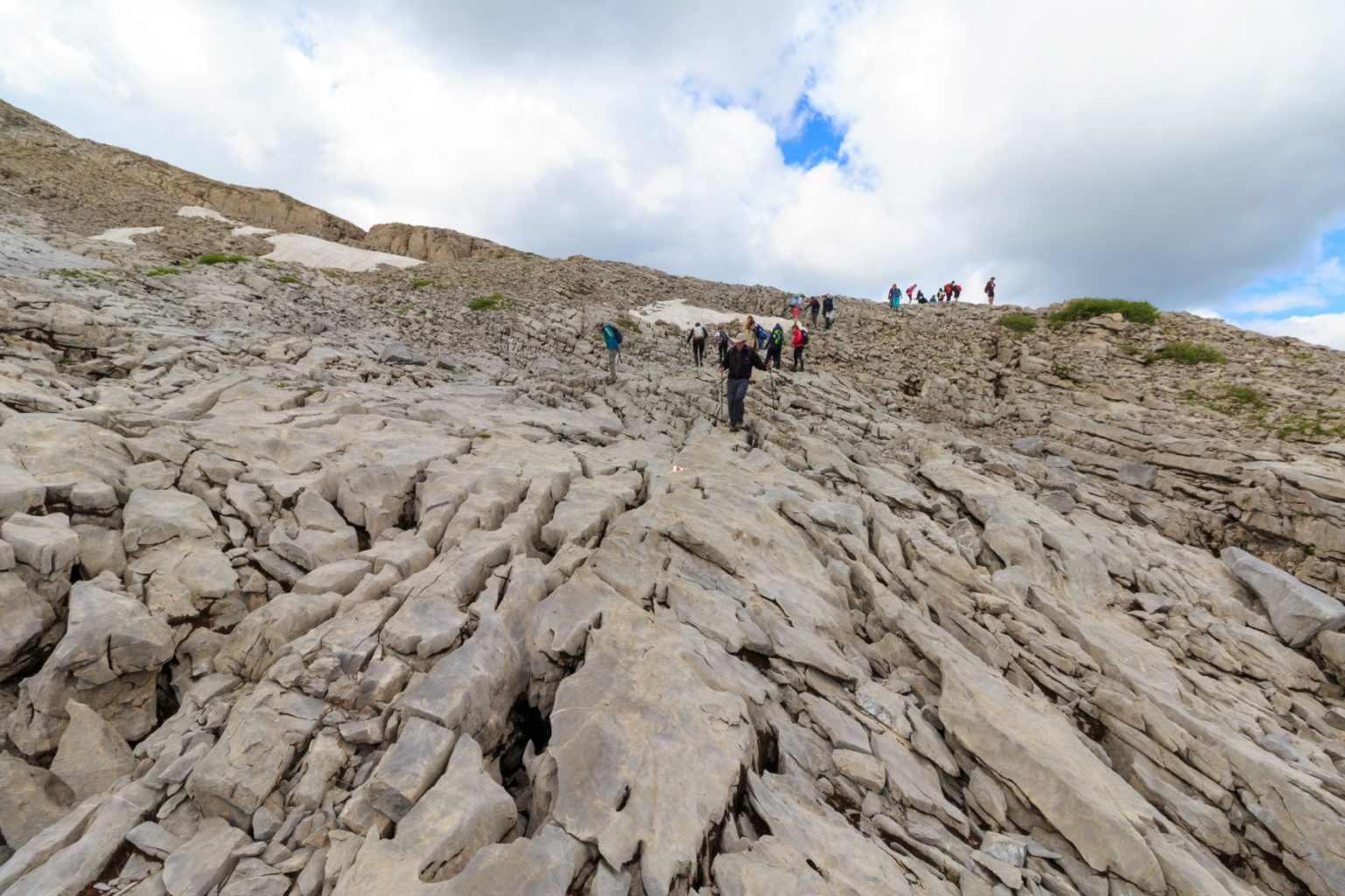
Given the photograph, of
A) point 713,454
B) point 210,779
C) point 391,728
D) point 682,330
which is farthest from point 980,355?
point 210,779

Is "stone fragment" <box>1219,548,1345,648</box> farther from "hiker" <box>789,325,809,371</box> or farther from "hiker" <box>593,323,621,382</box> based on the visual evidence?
"hiker" <box>593,323,621,382</box>

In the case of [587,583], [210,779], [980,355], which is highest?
[980,355]

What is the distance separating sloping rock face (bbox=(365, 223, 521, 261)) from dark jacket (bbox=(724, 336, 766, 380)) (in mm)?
48345

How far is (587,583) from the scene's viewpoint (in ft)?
33.0

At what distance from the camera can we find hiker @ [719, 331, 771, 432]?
61.9 feet

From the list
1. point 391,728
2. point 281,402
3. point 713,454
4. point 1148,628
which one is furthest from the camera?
point 713,454

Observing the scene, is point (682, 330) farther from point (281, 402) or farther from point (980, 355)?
point (281, 402)

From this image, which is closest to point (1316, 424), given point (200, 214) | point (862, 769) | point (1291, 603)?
point (1291, 603)

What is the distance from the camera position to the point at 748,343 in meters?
25.3

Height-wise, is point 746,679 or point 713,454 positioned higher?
point 713,454

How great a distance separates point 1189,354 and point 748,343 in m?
23.0

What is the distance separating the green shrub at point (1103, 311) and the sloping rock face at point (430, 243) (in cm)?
5326

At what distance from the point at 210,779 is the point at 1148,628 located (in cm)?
1962

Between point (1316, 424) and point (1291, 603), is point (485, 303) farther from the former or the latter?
point (1316, 424)
